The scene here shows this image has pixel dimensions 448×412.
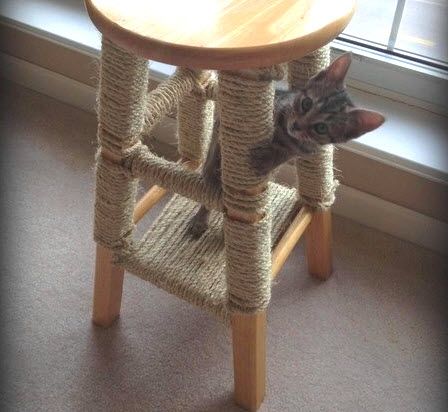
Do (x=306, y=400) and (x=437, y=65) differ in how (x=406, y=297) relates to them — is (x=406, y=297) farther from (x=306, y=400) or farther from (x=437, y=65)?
(x=437, y=65)

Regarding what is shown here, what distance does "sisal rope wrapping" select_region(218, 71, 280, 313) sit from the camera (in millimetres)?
666

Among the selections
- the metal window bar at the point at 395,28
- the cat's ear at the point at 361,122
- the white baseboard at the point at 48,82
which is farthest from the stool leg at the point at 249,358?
the white baseboard at the point at 48,82

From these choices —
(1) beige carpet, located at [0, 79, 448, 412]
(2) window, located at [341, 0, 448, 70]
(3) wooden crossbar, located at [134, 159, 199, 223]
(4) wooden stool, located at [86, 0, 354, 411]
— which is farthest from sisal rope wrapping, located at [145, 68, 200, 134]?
(2) window, located at [341, 0, 448, 70]

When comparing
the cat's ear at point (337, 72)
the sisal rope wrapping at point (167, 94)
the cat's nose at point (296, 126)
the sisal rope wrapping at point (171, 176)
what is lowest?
the sisal rope wrapping at point (171, 176)

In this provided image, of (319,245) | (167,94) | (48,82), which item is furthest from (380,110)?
(48,82)

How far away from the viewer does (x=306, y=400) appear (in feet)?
2.97

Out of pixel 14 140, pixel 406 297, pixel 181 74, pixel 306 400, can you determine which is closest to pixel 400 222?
pixel 406 297

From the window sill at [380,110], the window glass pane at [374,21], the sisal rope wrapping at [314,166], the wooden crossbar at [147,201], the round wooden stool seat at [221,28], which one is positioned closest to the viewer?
the round wooden stool seat at [221,28]

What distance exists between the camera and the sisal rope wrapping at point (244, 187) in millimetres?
666

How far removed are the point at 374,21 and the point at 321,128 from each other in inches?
23.7

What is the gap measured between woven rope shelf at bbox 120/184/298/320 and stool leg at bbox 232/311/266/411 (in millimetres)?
31

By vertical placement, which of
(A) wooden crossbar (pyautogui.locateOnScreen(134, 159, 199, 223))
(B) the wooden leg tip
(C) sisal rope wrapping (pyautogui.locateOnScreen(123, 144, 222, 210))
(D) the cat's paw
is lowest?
(B) the wooden leg tip

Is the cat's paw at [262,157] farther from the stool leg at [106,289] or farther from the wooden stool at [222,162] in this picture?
the stool leg at [106,289]

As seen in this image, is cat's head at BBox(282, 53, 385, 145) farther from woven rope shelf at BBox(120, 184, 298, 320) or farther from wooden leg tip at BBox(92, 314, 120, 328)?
wooden leg tip at BBox(92, 314, 120, 328)
